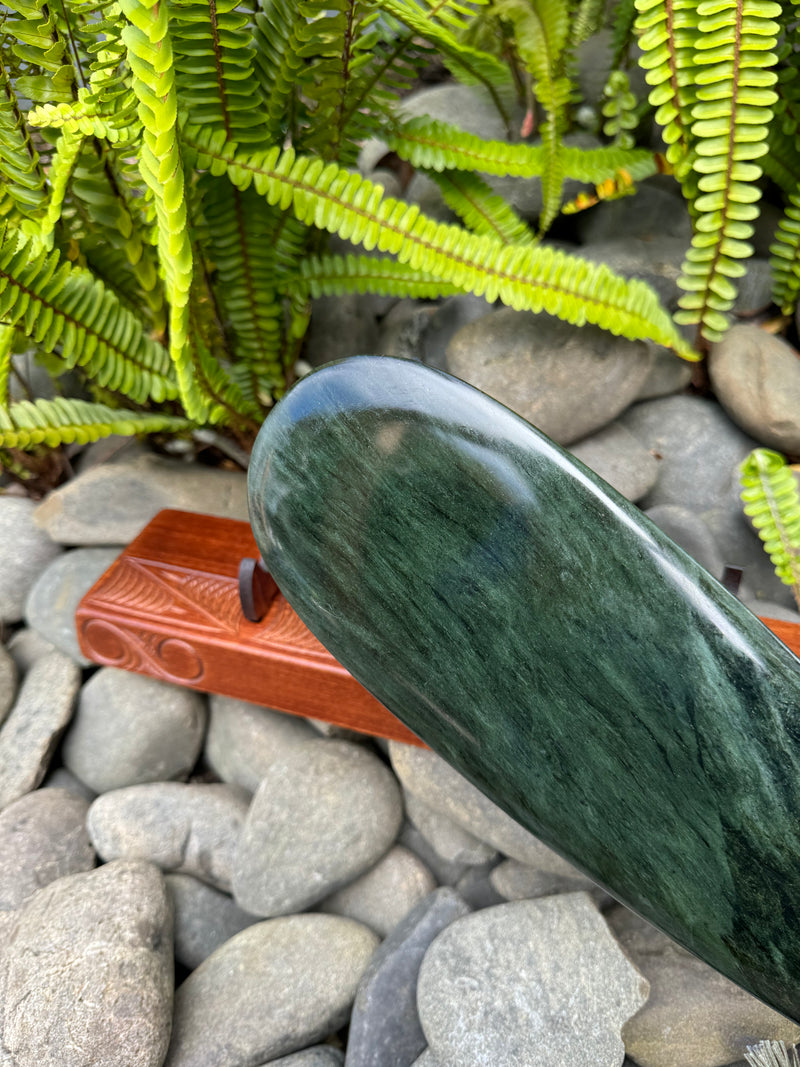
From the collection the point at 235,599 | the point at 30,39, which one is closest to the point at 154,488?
the point at 235,599

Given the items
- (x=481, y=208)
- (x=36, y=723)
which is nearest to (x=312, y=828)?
(x=36, y=723)

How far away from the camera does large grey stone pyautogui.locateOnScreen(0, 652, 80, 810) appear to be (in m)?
1.40

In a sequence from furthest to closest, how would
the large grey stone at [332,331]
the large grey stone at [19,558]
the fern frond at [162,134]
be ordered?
the large grey stone at [332,331] → the large grey stone at [19,558] → the fern frond at [162,134]

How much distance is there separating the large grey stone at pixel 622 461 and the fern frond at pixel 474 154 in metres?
0.53

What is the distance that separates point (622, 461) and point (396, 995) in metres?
1.03

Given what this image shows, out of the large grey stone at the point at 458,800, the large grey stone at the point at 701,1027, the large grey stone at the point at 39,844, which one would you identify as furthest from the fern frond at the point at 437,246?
the large grey stone at the point at 39,844

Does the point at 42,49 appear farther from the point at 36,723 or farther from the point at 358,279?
the point at 36,723

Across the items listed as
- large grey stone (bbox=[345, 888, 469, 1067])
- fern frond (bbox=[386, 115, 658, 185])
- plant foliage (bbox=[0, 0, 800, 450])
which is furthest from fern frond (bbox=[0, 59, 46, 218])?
large grey stone (bbox=[345, 888, 469, 1067])

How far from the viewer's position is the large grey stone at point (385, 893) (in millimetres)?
1245

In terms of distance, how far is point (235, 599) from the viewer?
1.36m

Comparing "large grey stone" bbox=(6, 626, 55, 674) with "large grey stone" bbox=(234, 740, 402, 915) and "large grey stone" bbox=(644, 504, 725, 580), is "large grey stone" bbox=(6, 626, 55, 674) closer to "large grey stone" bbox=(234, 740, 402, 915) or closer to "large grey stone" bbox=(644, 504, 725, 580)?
"large grey stone" bbox=(234, 740, 402, 915)

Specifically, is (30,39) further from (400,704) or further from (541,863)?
(541,863)

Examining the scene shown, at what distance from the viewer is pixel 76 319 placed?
124cm

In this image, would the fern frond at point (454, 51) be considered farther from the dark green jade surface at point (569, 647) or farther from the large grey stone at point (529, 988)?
the large grey stone at point (529, 988)
